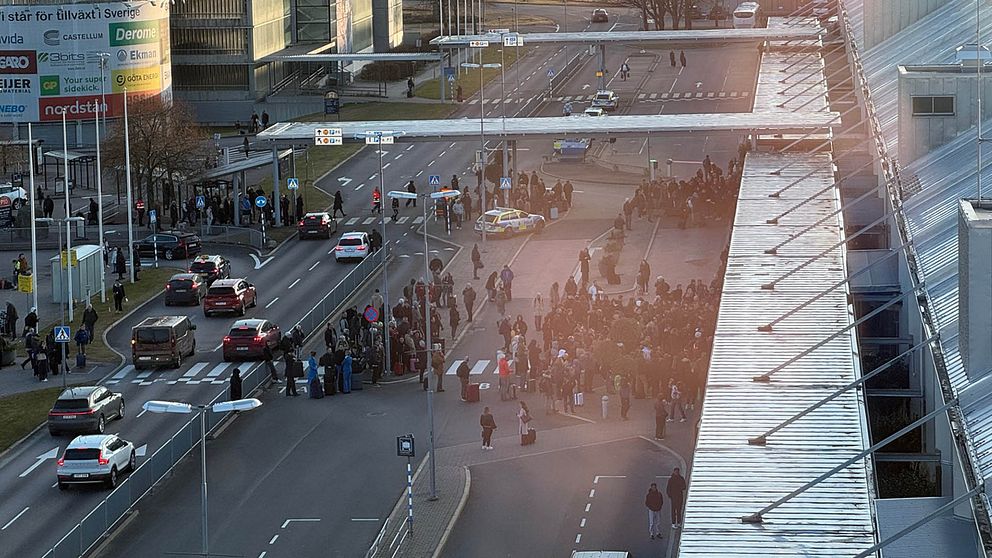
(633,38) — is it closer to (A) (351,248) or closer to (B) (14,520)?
(A) (351,248)

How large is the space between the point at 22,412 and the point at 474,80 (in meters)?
82.9

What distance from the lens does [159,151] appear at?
3652 inches

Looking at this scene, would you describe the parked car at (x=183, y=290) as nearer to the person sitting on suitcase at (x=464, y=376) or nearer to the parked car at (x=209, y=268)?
the parked car at (x=209, y=268)

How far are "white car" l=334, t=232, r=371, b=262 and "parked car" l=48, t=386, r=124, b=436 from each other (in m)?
25.0

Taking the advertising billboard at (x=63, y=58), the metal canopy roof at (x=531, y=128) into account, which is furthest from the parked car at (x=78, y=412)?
the advertising billboard at (x=63, y=58)

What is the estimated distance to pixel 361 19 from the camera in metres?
151

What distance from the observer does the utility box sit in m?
75.2

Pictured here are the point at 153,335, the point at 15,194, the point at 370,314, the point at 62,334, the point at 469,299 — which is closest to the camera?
the point at 62,334

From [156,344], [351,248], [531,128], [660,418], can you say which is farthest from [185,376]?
[531,128]

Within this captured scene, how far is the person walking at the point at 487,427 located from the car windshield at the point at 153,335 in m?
14.3

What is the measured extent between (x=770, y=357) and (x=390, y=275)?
113 ft

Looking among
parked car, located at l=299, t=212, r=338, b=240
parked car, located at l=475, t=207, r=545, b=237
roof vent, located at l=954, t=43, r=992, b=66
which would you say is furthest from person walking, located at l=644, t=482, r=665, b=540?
parked car, located at l=299, t=212, r=338, b=240

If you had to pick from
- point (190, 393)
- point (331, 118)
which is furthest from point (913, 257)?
point (331, 118)

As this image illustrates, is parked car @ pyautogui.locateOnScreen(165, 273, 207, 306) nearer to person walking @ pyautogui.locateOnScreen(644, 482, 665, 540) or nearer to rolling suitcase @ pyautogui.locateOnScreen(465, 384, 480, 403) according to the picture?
rolling suitcase @ pyautogui.locateOnScreen(465, 384, 480, 403)
